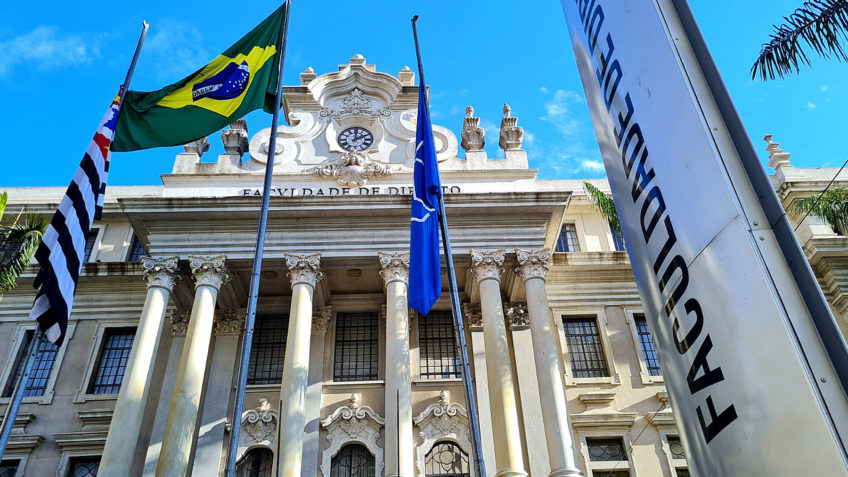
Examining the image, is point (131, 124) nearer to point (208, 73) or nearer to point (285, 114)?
point (208, 73)

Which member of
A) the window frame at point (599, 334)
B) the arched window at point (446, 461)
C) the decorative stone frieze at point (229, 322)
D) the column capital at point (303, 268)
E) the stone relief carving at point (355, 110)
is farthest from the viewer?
the stone relief carving at point (355, 110)

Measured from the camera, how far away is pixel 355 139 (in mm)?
23422

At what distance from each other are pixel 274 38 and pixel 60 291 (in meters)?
7.37

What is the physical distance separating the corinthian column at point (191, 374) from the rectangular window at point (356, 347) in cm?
451

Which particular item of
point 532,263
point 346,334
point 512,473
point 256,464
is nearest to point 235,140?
point 346,334

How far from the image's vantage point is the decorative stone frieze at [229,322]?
20750 millimetres

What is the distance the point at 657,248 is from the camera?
11.4 feet

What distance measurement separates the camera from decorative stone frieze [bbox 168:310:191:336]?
20.7 m

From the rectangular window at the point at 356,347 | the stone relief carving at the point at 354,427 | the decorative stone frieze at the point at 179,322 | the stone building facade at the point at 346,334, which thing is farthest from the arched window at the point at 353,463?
the decorative stone frieze at the point at 179,322

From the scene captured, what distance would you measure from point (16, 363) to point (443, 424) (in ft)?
48.8

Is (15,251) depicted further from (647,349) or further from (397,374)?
(647,349)

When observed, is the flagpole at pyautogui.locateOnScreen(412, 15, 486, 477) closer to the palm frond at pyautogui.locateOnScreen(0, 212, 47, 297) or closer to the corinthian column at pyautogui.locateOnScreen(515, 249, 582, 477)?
the corinthian column at pyautogui.locateOnScreen(515, 249, 582, 477)

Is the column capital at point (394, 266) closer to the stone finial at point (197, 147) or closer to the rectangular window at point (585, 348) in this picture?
the rectangular window at point (585, 348)

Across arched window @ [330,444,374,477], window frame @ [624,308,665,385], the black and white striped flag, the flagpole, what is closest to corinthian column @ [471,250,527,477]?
arched window @ [330,444,374,477]
